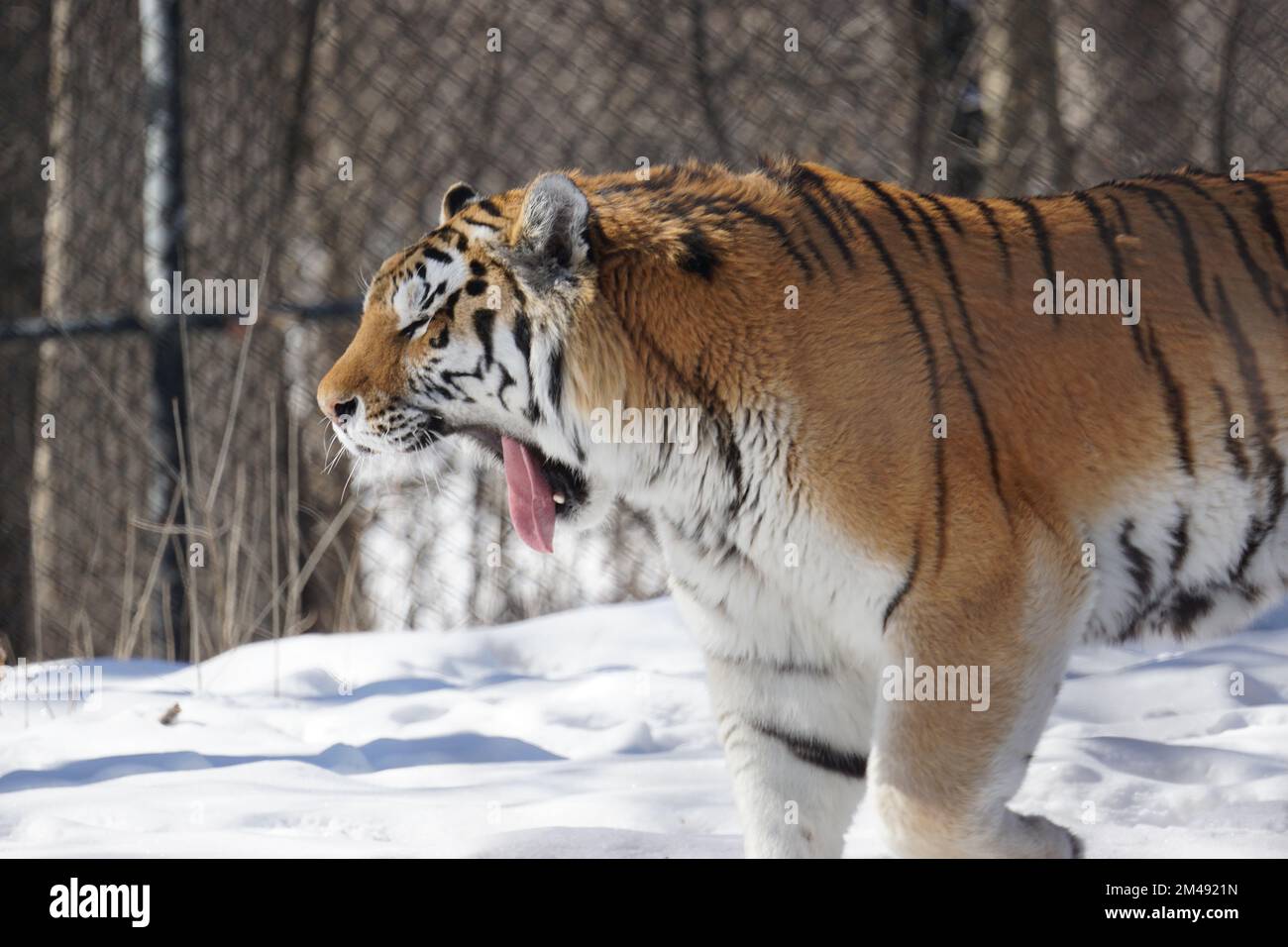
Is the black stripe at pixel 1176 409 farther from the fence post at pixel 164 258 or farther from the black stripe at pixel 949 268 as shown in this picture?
the fence post at pixel 164 258

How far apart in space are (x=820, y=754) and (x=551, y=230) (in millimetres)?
1013

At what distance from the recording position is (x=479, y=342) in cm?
259

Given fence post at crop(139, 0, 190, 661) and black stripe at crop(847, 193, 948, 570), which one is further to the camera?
fence post at crop(139, 0, 190, 661)

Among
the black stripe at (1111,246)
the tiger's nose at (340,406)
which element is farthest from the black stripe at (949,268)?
the tiger's nose at (340,406)

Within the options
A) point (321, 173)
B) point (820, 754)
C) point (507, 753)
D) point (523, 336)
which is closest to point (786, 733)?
point (820, 754)

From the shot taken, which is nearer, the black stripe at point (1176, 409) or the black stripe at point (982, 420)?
the black stripe at point (982, 420)

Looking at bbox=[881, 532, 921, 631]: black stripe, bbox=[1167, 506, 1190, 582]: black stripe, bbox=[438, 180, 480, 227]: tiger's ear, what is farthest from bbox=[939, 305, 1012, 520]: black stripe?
bbox=[438, 180, 480, 227]: tiger's ear

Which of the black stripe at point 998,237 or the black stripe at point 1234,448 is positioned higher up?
the black stripe at point 998,237

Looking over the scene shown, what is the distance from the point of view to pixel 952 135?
15.2ft

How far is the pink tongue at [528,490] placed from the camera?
269cm

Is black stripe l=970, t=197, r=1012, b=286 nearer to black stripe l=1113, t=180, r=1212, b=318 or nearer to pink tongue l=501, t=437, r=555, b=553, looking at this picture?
black stripe l=1113, t=180, r=1212, b=318

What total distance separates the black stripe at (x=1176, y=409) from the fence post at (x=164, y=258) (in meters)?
3.15

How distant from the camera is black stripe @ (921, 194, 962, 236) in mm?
2660

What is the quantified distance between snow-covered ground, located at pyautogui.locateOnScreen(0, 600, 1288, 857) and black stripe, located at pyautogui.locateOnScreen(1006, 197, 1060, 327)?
3.24 feet
